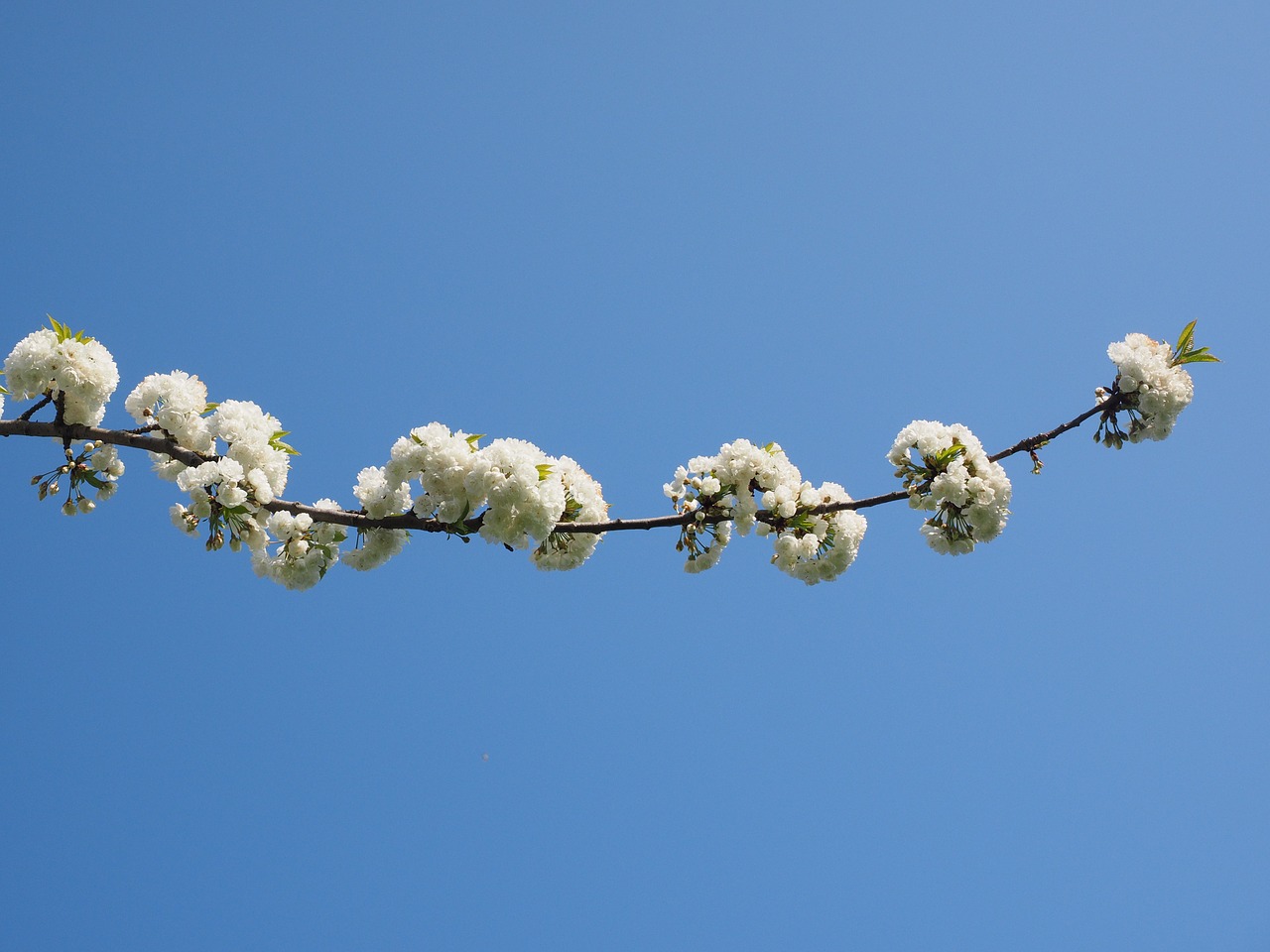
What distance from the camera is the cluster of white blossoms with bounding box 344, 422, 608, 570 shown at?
4.32 m

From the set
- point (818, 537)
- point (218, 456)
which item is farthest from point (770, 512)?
point (218, 456)

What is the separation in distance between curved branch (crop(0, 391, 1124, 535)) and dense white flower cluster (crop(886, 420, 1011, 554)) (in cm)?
17

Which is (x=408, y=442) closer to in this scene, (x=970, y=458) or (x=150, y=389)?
(x=150, y=389)

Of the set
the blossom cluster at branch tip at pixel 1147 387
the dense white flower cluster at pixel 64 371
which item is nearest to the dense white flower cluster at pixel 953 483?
the blossom cluster at branch tip at pixel 1147 387

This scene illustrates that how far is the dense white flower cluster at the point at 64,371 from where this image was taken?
4.69 metres

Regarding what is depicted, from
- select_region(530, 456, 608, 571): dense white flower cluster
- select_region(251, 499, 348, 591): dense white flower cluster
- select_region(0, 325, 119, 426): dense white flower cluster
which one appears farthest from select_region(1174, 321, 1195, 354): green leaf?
select_region(0, 325, 119, 426): dense white flower cluster

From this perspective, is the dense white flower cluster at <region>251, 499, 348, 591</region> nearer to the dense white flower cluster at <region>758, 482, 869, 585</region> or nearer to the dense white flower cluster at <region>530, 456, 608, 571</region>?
the dense white flower cluster at <region>530, 456, 608, 571</region>

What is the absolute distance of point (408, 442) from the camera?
4566 millimetres

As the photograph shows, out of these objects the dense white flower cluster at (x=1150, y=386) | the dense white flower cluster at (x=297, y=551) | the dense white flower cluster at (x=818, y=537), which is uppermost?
the dense white flower cluster at (x=1150, y=386)

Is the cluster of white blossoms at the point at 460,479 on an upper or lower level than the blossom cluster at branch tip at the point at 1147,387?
lower

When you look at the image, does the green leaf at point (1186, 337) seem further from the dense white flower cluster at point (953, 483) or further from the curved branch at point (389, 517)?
the dense white flower cluster at point (953, 483)

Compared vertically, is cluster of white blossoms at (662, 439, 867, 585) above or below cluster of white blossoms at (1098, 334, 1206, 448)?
below

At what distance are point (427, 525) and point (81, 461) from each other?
253 centimetres

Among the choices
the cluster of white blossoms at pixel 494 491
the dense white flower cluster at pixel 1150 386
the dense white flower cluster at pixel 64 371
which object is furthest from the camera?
the dense white flower cluster at pixel 1150 386
